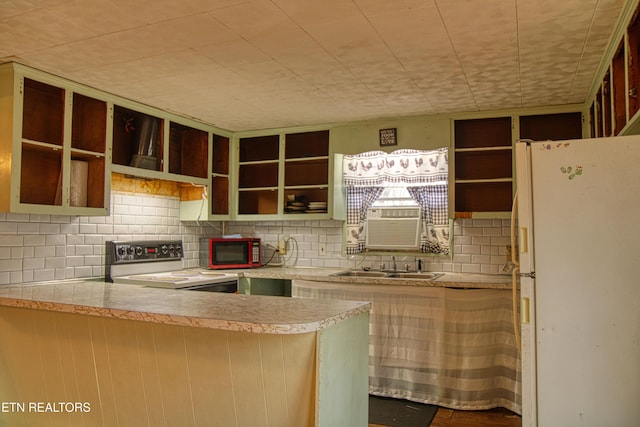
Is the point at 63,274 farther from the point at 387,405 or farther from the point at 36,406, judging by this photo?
the point at 387,405

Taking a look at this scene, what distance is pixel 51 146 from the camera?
3.08 m

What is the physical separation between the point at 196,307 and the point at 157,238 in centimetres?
235

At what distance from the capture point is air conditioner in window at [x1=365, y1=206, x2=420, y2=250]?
4105 millimetres

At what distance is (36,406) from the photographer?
2502mm

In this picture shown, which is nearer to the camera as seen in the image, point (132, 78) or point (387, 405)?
point (132, 78)

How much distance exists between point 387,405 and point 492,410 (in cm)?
72

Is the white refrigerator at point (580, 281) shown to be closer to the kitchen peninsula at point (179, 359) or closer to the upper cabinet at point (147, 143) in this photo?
the kitchen peninsula at point (179, 359)

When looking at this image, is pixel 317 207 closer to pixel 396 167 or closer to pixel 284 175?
pixel 284 175

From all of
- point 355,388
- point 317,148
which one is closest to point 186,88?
point 317,148

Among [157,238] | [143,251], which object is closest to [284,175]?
[157,238]

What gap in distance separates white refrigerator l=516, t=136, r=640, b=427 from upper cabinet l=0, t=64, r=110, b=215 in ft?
9.11

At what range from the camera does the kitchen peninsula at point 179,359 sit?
1.86 meters

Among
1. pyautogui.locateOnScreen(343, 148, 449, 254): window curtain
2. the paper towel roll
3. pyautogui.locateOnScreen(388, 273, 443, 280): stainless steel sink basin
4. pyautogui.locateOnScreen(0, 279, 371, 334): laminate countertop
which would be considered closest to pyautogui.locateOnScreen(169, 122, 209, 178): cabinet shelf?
the paper towel roll

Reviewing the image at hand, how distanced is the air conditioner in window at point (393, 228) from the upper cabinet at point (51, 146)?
7.16 feet
